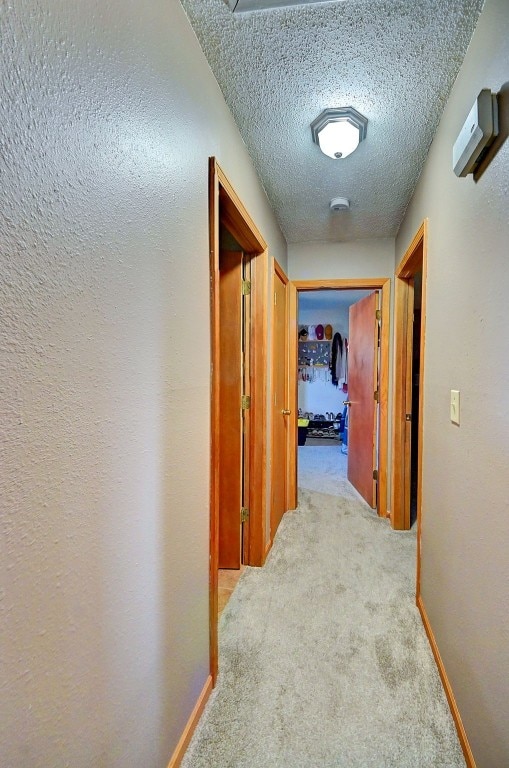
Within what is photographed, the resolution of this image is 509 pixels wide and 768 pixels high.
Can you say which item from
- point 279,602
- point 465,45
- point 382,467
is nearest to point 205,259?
point 465,45

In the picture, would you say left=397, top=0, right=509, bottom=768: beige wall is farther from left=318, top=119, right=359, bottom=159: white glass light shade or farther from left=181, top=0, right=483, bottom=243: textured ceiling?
left=318, top=119, right=359, bottom=159: white glass light shade

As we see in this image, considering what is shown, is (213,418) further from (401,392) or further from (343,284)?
(343,284)

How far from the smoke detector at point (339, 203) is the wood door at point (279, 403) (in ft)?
1.85

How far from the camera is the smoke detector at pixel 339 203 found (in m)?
2.36

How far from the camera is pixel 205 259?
135 centimetres

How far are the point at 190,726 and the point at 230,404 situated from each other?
4.80 ft

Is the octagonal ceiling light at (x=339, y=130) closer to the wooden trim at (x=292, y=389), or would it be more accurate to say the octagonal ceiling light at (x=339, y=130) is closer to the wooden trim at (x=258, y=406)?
the wooden trim at (x=258, y=406)

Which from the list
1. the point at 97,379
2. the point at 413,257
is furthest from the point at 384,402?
the point at 97,379

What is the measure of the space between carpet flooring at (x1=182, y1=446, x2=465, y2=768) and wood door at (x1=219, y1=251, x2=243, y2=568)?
260mm

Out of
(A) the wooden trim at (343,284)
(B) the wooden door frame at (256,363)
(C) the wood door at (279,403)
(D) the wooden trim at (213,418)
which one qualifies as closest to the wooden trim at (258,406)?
(B) the wooden door frame at (256,363)

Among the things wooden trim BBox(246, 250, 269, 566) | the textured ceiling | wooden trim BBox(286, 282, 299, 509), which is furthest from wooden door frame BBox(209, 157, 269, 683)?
wooden trim BBox(286, 282, 299, 509)

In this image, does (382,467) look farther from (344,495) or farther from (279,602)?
(279,602)

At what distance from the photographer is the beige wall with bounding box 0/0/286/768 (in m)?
0.56

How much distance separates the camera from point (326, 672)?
4.95ft
